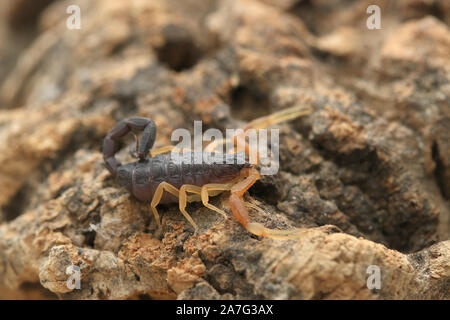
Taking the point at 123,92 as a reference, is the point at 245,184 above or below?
below

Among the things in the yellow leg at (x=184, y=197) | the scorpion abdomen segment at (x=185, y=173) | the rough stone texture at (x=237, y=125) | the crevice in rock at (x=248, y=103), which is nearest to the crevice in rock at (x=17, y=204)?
the rough stone texture at (x=237, y=125)

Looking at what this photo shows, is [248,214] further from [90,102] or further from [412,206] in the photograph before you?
[90,102]

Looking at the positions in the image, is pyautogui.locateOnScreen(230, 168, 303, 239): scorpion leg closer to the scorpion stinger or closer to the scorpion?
the scorpion

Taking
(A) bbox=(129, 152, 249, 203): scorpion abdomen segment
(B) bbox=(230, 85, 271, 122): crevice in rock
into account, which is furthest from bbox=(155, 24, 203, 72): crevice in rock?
(A) bbox=(129, 152, 249, 203): scorpion abdomen segment

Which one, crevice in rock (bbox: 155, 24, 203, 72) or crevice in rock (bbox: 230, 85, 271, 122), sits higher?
crevice in rock (bbox: 155, 24, 203, 72)

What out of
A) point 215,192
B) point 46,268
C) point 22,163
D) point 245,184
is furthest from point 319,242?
point 22,163

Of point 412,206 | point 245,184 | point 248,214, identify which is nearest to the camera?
point 248,214

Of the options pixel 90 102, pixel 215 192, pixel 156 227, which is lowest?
pixel 156 227

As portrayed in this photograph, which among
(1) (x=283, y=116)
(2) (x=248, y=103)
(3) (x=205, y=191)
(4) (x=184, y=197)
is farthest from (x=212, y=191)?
(2) (x=248, y=103)
